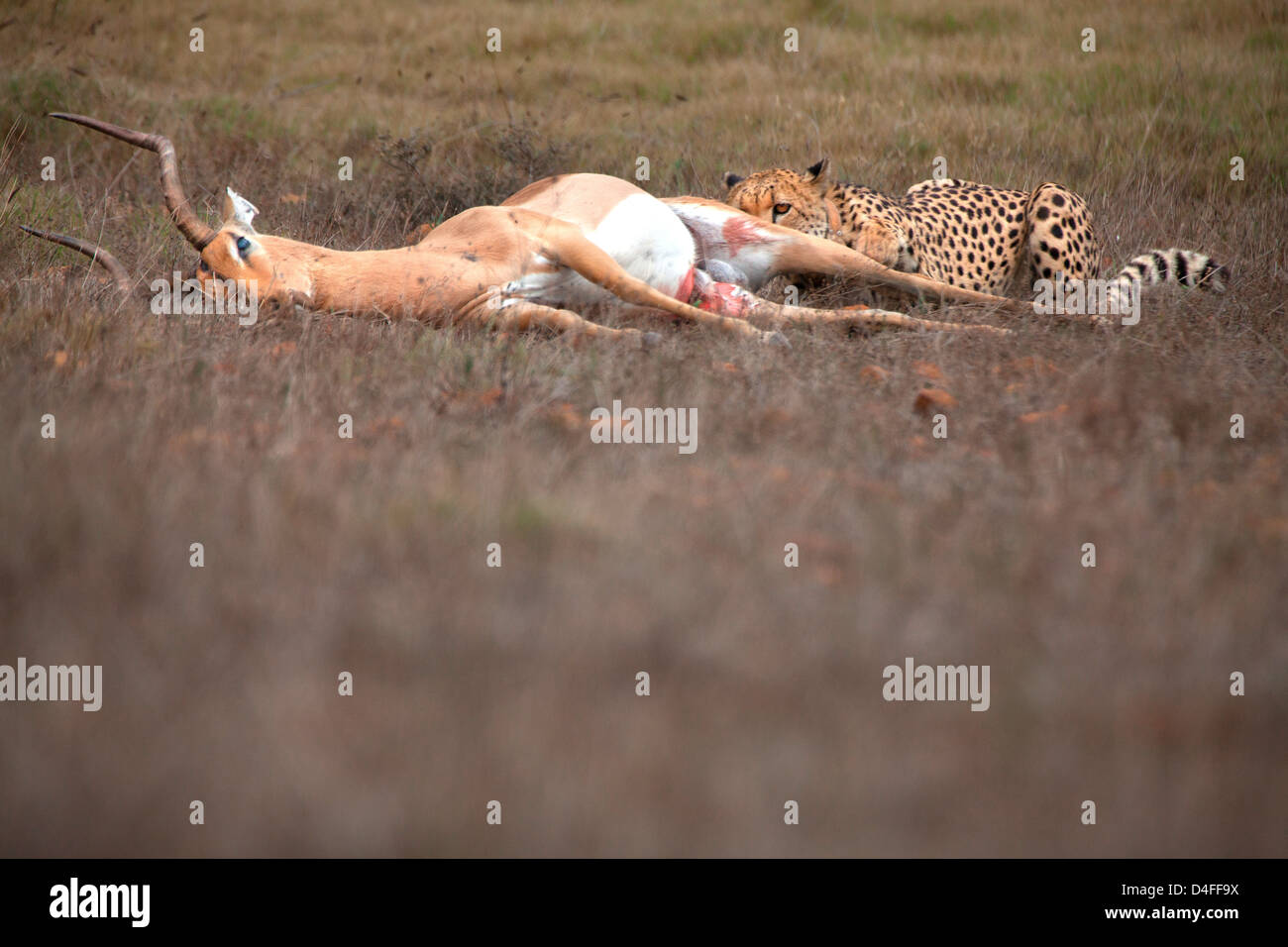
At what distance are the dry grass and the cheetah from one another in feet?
1.51

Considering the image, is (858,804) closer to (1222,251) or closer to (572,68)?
(1222,251)

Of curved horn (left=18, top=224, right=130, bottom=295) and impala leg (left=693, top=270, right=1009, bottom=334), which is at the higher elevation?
curved horn (left=18, top=224, right=130, bottom=295)

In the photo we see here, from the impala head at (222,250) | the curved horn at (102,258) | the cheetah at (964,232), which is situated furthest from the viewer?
the cheetah at (964,232)

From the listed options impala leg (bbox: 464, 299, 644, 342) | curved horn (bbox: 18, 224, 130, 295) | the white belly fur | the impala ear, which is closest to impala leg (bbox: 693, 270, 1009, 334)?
the white belly fur

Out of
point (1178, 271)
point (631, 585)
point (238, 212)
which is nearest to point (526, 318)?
point (238, 212)

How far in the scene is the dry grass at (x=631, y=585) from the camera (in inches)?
64.1

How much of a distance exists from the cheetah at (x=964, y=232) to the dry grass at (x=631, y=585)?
459 mm

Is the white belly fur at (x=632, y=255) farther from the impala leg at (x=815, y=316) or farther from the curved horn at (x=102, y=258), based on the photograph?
the curved horn at (x=102, y=258)

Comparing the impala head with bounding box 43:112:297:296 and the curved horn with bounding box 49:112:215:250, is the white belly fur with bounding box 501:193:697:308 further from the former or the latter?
the curved horn with bounding box 49:112:215:250

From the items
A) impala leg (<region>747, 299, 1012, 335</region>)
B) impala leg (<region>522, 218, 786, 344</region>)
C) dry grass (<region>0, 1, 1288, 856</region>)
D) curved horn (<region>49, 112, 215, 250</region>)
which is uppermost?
curved horn (<region>49, 112, 215, 250</region>)

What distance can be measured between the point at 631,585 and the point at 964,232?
4.09m

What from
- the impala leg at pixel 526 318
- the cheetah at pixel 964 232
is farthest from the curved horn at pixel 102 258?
the cheetah at pixel 964 232

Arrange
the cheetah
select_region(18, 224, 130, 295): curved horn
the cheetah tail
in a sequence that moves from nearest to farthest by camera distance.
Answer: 1. select_region(18, 224, 130, 295): curved horn
2. the cheetah
3. the cheetah tail

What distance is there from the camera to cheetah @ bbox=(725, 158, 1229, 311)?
5.56 meters
